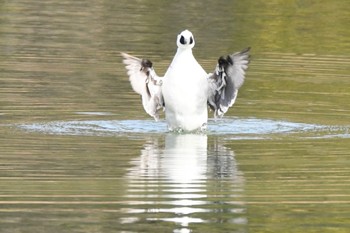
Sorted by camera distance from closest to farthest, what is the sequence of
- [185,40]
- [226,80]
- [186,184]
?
[186,184], [185,40], [226,80]

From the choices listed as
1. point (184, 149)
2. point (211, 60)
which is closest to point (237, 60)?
point (184, 149)

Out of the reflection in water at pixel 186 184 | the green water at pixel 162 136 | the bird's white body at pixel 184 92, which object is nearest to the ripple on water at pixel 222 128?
the green water at pixel 162 136

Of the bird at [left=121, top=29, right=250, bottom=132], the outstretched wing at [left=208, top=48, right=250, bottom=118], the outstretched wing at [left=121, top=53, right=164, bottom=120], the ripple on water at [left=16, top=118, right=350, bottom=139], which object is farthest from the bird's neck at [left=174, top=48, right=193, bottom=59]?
the ripple on water at [left=16, top=118, right=350, bottom=139]

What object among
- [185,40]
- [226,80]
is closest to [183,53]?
[185,40]

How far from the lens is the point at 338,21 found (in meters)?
31.6

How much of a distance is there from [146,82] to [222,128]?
991 millimetres

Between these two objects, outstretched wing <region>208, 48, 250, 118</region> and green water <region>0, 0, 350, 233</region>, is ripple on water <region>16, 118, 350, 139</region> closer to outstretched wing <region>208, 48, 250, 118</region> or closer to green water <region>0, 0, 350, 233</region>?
green water <region>0, 0, 350, 233</region>

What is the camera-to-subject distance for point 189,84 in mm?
17688

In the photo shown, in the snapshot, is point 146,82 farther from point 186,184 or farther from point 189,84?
point 186,184

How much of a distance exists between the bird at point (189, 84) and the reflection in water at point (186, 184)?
0.85m

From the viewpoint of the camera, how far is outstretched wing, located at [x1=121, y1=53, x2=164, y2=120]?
18047mm

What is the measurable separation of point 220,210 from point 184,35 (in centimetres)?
554

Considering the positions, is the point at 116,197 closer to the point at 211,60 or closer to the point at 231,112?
the point at 231,112

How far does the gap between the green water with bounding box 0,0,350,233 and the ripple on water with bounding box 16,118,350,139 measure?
0.02 metres
